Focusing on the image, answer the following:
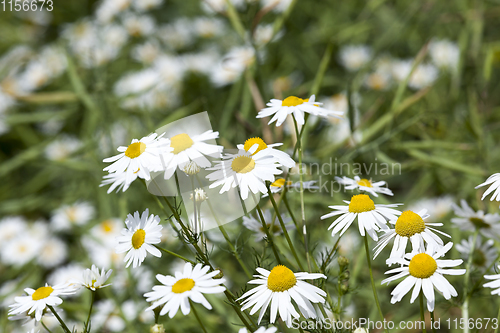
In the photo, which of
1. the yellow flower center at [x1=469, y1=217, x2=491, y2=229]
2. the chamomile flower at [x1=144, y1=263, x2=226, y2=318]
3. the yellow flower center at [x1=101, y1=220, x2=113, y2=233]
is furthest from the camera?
the yellow flower center at [x1=101, y1=220, x2=113, y2=233]

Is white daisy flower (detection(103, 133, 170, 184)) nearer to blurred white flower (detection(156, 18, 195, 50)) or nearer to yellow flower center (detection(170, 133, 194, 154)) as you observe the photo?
yellow flower center (detection(170, 133, 194, 154))

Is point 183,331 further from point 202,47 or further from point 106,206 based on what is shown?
point 202,47

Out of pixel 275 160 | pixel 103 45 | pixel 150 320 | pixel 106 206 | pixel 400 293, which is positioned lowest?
pixel 150 320

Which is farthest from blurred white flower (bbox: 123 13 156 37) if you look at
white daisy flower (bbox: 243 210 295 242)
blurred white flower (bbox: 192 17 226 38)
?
white daisy flower (bbox: 243 210 295 242)

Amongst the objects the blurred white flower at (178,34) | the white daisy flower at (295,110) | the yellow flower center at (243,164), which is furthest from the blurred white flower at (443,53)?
the yellow flower center at (243,164)

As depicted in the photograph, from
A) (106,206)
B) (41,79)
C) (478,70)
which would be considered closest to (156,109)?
(106,206)

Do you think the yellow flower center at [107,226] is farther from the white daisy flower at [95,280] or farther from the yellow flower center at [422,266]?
the yellow flower center at [422,266]
